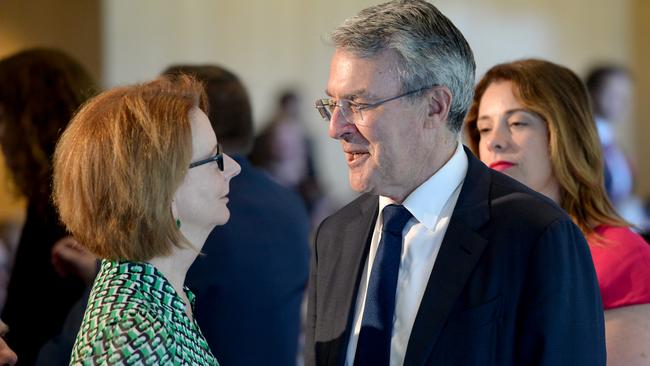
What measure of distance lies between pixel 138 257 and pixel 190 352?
0.74 ft

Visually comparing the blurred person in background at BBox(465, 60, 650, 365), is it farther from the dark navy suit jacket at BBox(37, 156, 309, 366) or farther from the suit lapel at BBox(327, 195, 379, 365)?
the dark navy suit jacket at BBox(37, 156, 309, 366)

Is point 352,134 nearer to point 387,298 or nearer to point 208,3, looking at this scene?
point 387,298

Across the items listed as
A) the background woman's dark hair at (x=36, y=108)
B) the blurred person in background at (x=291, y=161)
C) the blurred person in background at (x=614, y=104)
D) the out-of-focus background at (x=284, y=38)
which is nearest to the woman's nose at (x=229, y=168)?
the background woman's dark hair at (x=36, y=108)

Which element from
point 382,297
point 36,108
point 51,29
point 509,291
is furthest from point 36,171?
point 51,29

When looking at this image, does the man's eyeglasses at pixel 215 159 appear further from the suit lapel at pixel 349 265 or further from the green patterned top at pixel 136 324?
the suit lapel at pixel 349 265

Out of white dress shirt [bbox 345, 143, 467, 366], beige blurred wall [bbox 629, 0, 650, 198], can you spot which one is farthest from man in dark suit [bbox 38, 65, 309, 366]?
beige blurred wall [bbox 629, 0, 650, 198]

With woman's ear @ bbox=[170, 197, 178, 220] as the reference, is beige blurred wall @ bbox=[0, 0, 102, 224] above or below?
below

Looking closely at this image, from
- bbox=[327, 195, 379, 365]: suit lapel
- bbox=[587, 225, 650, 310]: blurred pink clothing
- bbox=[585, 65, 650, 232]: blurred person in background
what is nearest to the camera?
bbox=[327, 195, 379, 365]: suit lapel

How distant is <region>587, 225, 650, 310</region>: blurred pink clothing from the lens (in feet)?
7.54

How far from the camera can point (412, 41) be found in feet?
6.68

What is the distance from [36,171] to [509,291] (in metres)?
1.63

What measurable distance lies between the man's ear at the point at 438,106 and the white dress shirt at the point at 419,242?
90 mm

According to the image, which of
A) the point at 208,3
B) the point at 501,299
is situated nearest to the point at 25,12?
the point at 208,3

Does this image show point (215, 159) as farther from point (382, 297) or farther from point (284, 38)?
point (284, 38)
